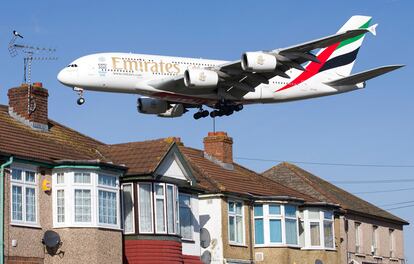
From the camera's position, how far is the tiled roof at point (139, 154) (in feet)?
120

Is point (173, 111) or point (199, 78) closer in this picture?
point (199, 78)

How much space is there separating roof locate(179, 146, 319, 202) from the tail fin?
26.0 feet

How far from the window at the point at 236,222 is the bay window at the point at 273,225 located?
98 cm

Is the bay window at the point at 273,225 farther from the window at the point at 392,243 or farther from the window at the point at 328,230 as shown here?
the window at the point at 392,243

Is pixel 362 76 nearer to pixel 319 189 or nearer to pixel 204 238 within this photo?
pixel 319 189

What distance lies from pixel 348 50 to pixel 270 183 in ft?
35.3

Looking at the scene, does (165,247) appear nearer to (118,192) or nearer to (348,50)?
(118,192)

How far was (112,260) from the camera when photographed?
110 feet

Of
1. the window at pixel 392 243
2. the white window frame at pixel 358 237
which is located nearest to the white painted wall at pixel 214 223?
the white window frame at pixel 358 237

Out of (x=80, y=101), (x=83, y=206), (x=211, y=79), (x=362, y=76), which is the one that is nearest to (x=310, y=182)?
(x=362, y=76)

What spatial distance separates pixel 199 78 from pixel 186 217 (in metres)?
6.69

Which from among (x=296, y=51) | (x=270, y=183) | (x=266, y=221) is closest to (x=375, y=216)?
(x=270, y=183)

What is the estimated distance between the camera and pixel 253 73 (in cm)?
4516

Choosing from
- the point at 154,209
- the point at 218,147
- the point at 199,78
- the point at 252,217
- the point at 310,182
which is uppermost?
the point at 199,78
